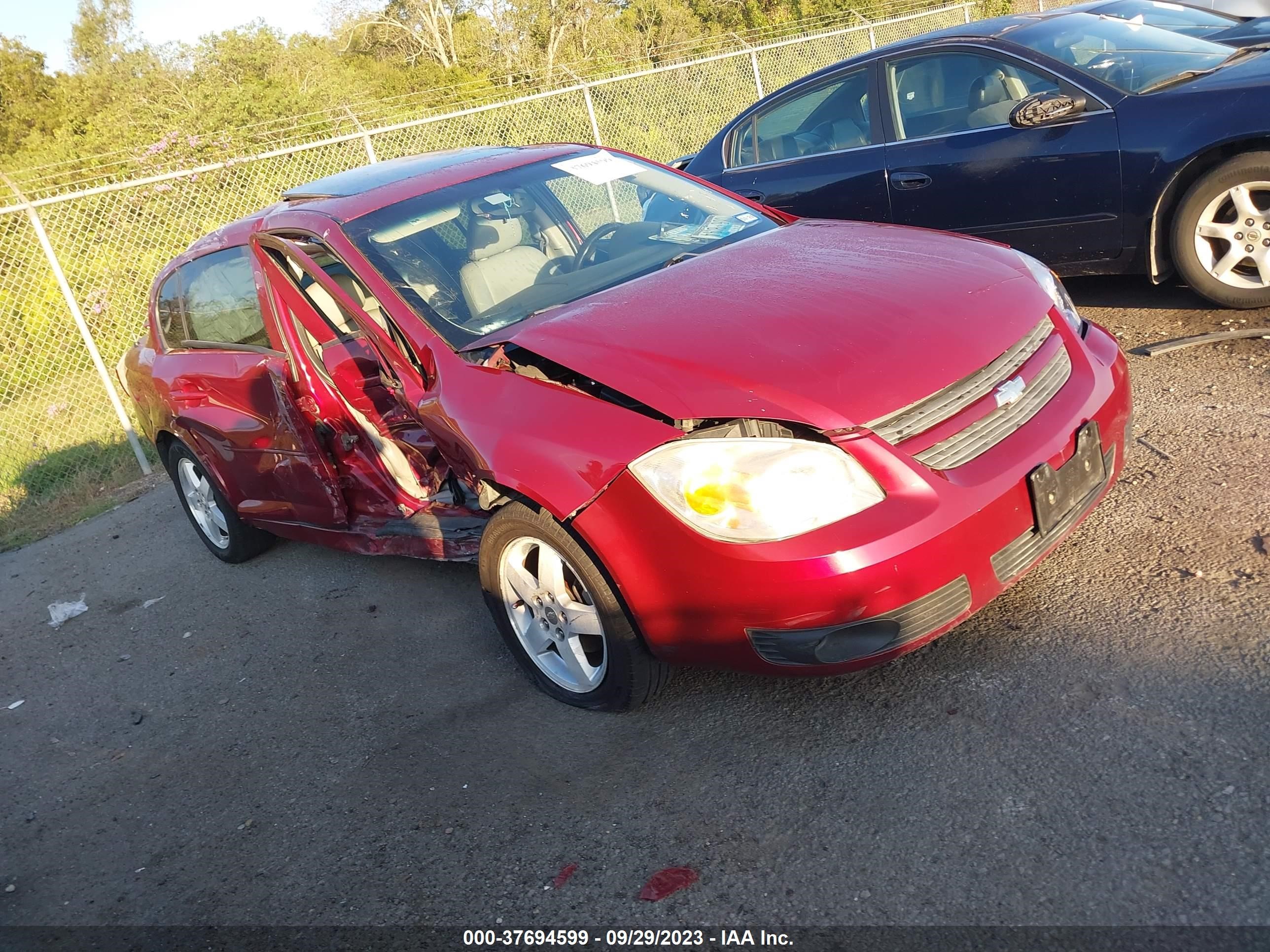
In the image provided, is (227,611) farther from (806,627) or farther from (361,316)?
(806,627)

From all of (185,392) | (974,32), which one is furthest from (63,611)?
(974,32)

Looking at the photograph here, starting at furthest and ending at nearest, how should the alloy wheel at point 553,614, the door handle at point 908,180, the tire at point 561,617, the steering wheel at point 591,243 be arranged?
the door handle at point 908,180
the steering wheel at point 591,243
the alloy wheel at point 553,614
the tire at point 561,617

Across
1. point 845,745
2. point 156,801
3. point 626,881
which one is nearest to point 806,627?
point 845,745

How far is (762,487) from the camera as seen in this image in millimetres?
2721

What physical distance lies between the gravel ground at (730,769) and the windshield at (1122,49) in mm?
1889

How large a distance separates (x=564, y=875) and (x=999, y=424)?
1.69 metres

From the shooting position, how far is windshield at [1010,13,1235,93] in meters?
5.51

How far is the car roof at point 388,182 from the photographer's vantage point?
4.13m

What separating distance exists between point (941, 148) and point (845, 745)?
419 centimetres

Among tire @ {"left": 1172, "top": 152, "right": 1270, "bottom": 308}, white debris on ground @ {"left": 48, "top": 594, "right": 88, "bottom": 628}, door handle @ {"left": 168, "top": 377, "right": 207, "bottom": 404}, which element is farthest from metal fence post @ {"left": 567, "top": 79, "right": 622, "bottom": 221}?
white debris on ground @ {"left": 48, "top": 594, "right": 88, "bottom": 628}

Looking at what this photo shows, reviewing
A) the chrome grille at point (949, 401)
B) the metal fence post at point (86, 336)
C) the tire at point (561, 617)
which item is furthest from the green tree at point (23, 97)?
the chrome grille at point (949, 401)

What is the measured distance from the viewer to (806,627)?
2729 millimetres

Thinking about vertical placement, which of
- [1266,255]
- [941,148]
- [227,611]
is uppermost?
[941,148]

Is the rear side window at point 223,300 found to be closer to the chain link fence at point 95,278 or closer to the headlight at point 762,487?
the headlight at point 762,487
